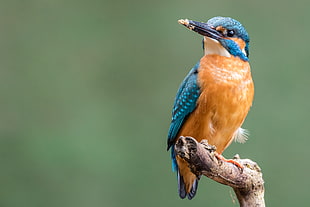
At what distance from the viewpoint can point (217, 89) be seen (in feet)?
8.52

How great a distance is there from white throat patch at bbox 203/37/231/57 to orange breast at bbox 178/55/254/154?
2cm

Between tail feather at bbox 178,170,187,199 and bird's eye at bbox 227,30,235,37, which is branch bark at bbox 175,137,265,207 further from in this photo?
bird's eye at bbox 227,30,235,37

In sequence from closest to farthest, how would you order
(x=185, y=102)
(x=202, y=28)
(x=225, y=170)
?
(x=225, y=170), (x=202, y=28), (x=185, y=102)

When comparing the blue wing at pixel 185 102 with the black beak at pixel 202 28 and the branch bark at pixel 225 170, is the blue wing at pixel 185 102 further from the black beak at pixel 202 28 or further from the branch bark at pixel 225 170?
the branch bark at pixel 225 170

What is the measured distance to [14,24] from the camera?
4461mm

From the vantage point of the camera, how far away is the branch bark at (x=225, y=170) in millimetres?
2135

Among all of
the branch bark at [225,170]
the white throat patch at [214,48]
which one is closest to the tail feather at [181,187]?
A: the branch bark at [225,170]

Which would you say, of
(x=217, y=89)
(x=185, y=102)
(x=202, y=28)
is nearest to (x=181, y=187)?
(x=185, y=102)

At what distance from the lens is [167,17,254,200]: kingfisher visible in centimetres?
260

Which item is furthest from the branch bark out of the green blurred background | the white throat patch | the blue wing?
the green blurred background

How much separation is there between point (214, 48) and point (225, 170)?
0.63 m

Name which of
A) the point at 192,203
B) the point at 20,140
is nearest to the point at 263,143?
the point at 192,203

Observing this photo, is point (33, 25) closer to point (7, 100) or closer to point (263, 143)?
point (7, 100)

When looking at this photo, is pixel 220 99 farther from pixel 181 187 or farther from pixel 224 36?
pixel 181 187
